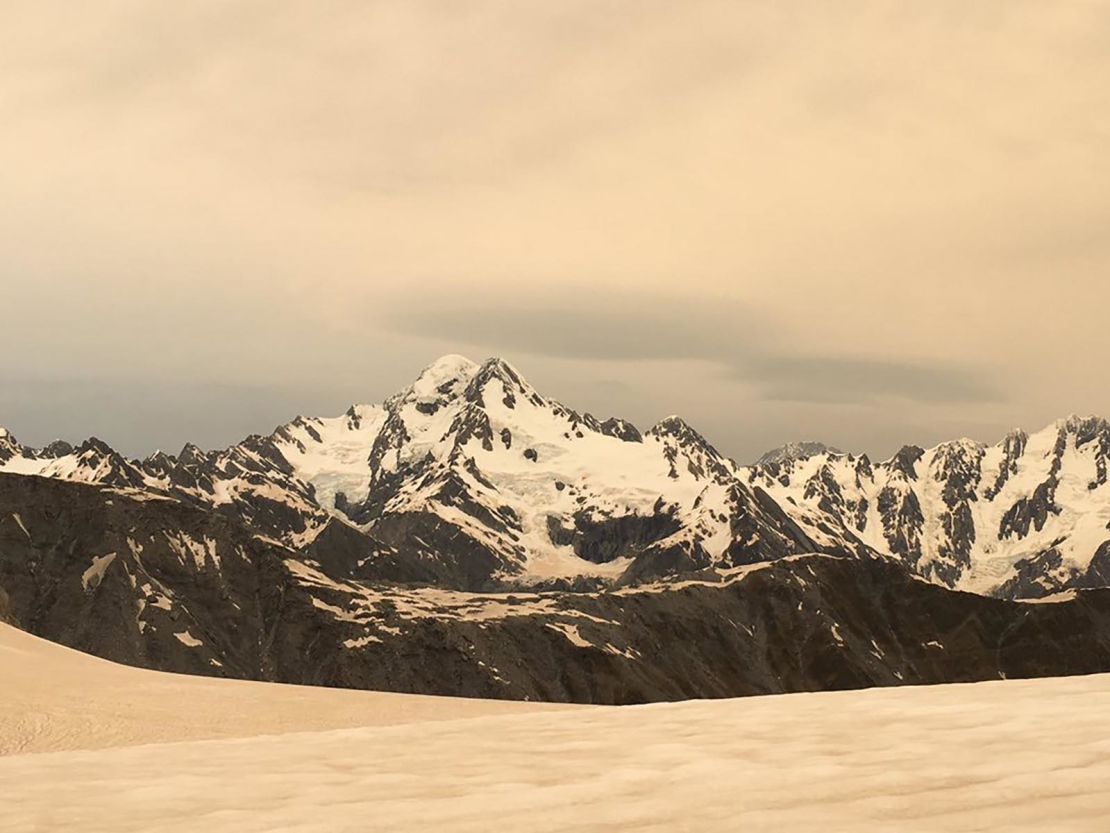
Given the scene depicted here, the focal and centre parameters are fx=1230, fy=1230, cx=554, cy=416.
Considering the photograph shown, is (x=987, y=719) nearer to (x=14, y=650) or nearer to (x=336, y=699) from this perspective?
(x=336, y=699)

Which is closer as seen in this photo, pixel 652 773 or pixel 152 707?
pixel 652 773

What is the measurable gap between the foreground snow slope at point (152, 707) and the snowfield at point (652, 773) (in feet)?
45.4

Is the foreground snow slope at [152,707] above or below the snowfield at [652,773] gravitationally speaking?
below

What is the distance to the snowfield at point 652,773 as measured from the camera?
8.88m

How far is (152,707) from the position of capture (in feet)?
104

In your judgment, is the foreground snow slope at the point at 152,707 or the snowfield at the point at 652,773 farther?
the foreground snow slope at the point at 152,707

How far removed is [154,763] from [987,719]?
8993mm

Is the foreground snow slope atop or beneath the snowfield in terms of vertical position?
beneath

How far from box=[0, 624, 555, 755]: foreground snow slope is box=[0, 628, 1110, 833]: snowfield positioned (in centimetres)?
1383

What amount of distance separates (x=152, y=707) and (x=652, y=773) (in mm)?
23928

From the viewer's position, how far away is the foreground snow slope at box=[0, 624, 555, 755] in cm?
2802

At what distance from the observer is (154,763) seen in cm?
1327

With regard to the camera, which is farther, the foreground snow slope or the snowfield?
the foreground snow slope

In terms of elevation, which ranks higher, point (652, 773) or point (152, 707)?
point (652, 773)
